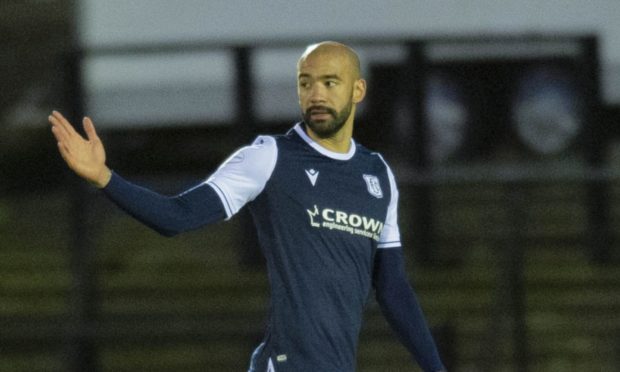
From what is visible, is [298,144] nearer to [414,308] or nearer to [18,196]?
[414,308]

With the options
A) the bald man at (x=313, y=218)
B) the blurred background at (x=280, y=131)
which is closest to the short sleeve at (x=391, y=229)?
A: the bald man at (x=313, y=218)

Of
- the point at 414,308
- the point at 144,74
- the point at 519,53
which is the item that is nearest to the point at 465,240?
Answer: the point at 519,53

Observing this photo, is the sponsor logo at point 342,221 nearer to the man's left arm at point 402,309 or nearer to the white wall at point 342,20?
the man's left arm at point 402,309

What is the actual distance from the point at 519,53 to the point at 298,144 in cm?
554

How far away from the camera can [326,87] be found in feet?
16.6

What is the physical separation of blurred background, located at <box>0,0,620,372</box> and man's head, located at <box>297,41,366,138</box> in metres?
4.51

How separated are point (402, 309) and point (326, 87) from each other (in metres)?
0.76

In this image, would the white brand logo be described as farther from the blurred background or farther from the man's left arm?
the blurred background

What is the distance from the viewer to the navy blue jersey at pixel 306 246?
504 cm

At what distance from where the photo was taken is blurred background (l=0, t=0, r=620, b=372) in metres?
9.74

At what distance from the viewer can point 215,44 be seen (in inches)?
412

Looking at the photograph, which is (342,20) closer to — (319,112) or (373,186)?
(373,186)

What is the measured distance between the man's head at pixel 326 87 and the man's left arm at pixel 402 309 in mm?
489

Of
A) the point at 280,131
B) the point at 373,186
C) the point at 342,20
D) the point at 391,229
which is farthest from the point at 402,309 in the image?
the point at 342,20
